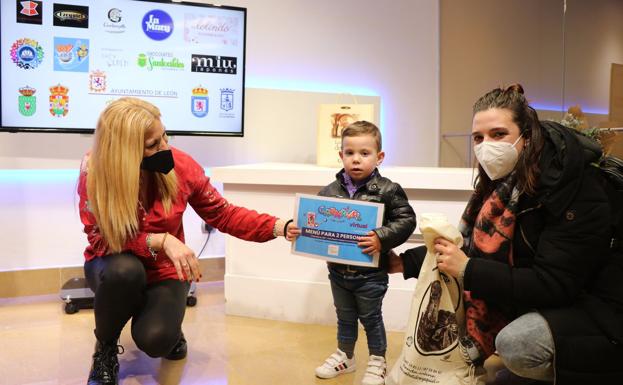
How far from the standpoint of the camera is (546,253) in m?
1.39

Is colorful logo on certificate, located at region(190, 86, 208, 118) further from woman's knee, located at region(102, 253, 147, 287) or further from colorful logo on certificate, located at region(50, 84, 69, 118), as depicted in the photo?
woman's knee, located at region(102, 253, 147, 287)

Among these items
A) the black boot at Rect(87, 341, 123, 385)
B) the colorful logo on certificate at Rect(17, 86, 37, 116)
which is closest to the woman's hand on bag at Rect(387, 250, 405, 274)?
the black boot at Rect(87, 341, 123, 385)

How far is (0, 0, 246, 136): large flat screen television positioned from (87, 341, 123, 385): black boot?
1.33 meters

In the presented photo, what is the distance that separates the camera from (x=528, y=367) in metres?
1.41

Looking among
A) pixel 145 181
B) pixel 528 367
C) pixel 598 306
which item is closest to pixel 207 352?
pixel 145 181

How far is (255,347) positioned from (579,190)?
1.38 meters

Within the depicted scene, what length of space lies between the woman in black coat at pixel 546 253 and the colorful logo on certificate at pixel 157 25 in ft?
6.00

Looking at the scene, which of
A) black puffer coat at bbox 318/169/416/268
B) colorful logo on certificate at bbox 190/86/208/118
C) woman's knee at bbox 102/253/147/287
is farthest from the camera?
colorful logo on certificate at bbox 190/86/208/118

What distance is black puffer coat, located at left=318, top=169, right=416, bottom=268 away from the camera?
1.82m

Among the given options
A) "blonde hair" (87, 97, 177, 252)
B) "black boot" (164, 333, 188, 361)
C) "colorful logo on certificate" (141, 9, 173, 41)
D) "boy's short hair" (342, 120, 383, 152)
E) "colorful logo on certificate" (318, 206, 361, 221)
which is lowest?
"black boot" (164, 333, 188, 361)

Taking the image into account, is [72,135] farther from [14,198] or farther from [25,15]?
[25,15]

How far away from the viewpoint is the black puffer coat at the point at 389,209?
1.82 m

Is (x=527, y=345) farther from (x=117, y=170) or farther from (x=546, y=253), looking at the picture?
(x=117, y=170)

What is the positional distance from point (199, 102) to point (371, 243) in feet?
4.91
